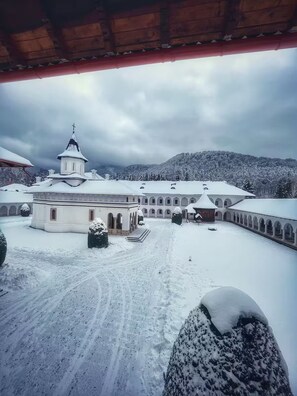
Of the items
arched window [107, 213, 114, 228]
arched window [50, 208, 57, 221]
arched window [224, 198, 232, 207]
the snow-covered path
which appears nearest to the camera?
the snow-covered path

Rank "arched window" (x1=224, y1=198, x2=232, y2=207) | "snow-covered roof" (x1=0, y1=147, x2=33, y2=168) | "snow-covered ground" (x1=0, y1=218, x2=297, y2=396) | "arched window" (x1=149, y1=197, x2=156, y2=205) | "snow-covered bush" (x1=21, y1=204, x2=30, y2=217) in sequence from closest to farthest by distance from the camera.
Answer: "snow-covered ground" (x1=0, y1=218, x2=297, y2=396) < "snow-covered roof" (x1=0, y1=147, x2=33, y2=168) < "snow-covered bush" (x1=21, y1=204, x2=30, y2=217) < "arched window" (x1=224, y1=198, x2=232, y2=207) < "arched window" (x1=149, y1=197, x2=156, y2=205)

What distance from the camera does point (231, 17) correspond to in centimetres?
229

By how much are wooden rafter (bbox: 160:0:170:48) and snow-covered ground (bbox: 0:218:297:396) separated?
20.3ft

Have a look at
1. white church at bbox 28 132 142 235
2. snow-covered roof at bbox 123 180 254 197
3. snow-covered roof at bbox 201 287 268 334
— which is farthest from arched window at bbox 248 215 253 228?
snow-covered roof at bbox 201 287 268 334

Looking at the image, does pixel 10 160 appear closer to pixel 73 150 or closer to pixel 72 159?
pixel 72 159


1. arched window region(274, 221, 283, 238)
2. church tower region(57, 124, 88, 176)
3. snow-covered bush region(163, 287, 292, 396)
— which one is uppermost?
church tower region(57, 124, 88, 176)

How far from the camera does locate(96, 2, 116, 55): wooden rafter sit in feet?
7.55

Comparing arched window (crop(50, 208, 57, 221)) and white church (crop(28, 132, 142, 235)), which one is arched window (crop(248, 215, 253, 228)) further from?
→ arched window (crop(50, 208, 57, 221))

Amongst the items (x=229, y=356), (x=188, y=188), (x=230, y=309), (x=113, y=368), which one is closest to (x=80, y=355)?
(x=113, y=368)

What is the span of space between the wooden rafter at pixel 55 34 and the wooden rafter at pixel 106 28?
565 millimetres

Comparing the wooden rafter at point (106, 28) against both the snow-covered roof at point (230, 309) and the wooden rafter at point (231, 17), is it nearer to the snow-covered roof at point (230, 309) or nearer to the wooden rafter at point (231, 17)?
the wooden rafter at point (231, 17)

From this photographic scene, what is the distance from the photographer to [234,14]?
2.25 metres

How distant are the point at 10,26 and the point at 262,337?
193 inches

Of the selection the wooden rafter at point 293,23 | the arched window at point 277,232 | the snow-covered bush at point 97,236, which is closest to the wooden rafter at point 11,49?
the wooden rafter at point 293,23
